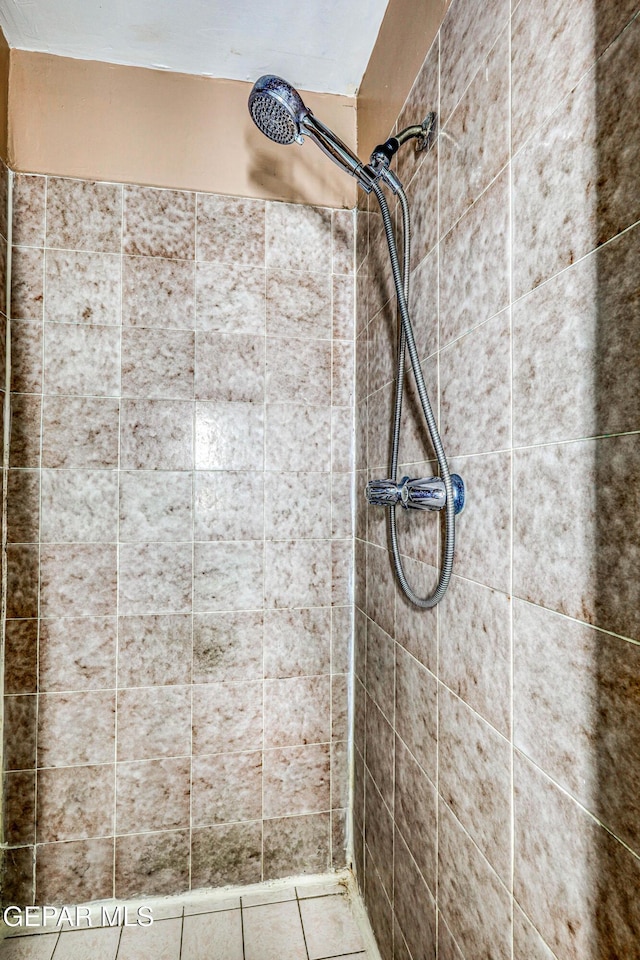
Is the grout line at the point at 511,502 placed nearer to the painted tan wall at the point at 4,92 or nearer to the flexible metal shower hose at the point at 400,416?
the flexible metal shower hose at the point at 400,416

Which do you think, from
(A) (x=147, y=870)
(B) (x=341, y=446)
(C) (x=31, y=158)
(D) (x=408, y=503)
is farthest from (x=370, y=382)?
(A) (x=147, y=870)

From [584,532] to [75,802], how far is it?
1.57 metres

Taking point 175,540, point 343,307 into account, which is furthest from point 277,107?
point 175,540

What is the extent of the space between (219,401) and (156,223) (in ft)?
1.82

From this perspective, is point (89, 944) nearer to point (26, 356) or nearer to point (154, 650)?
point (154, 650)

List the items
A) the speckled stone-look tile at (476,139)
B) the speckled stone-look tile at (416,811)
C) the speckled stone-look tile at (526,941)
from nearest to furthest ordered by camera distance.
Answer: the speckled stone-look tile at (526,941) < the speckled stone-look tile at (476,139) < the speckled stone-look tile at (416,811)

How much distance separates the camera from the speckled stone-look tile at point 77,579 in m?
1.37

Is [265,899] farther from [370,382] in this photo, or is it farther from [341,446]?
[370,382]

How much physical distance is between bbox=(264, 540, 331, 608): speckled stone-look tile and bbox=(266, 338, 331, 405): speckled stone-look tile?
46 centimetres

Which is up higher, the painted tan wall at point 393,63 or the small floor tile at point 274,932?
the painted tan wall at point 393,63

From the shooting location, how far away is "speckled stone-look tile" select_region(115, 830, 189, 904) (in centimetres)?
139

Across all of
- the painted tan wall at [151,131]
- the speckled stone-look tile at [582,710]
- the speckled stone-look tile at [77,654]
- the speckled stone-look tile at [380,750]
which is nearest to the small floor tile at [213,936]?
the speckled stone-look tile at [380,750]

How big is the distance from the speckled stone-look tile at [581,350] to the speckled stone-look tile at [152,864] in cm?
154

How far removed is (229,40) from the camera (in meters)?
1.33
